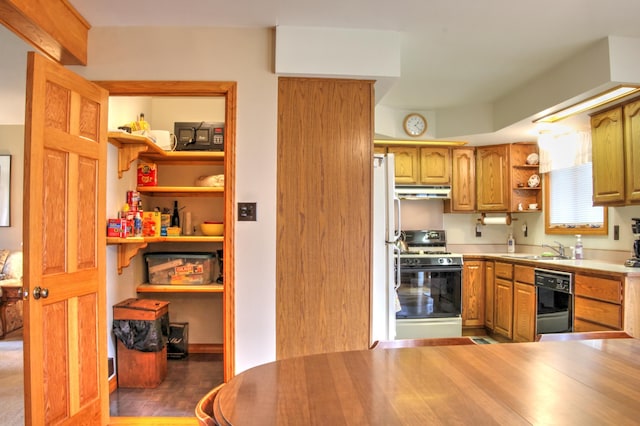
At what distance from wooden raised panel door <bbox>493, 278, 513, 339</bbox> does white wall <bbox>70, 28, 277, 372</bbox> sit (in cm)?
263

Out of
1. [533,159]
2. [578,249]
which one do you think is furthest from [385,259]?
[533,159]

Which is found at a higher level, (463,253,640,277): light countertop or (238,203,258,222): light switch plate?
(238,203,258,222): light switch plate

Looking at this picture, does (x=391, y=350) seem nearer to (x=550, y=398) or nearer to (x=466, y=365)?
(x=466, y=365)

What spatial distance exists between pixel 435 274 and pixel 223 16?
3.10 m

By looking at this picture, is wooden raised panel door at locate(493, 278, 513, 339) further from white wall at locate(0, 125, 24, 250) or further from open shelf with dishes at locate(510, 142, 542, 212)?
white wall at locate(0, 125, 24, 250)

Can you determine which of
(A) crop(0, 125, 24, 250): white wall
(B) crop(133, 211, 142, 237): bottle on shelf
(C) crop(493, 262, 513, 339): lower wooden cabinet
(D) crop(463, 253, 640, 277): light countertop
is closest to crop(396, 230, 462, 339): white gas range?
(C) crop(493, 262, 513, 339): lower wooden cabinet

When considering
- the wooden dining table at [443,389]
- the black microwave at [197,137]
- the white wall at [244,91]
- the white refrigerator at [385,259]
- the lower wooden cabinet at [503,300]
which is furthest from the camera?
the lower wooden cabinet at [503,300]

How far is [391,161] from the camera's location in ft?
10.4

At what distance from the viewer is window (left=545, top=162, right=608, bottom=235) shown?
12.3 ft

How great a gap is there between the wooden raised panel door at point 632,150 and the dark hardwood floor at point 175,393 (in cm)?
337

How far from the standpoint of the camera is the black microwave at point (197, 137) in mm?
3506

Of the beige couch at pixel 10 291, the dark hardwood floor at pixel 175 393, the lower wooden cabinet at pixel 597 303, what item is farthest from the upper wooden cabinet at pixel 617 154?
the beige couch at pixel 10 291

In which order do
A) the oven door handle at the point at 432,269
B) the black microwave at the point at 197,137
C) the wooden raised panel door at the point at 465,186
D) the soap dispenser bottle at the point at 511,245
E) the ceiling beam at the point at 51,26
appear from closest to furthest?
the ceiling beam at the point at 51,26
the black microwave at the point at 197,137
the oven door handle at the point at 432,269
the wooden raised panel door at the point at 465,186
the soap dispenser bottle at the point at 511,245

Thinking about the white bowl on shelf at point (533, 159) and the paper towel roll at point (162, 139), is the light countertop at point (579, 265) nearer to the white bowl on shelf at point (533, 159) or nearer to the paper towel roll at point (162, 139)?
the white bowl on shelf at point (533, 159)
